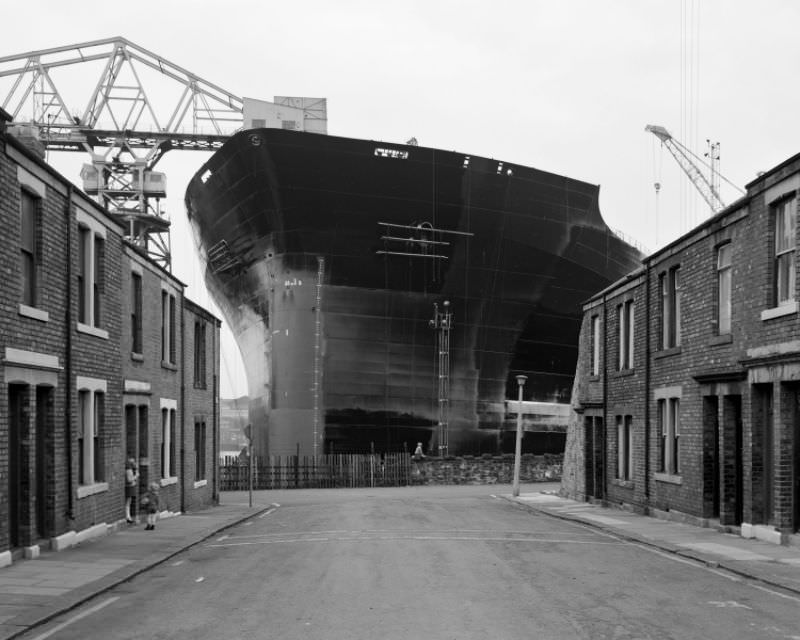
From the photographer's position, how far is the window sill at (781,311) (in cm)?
1750

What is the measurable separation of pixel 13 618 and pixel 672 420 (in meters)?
17.7

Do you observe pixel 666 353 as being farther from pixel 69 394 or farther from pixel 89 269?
pixel 69 394

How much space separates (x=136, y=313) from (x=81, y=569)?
1051cm

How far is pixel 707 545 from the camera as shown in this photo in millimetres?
18078

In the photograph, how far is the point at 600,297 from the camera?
32.7 m

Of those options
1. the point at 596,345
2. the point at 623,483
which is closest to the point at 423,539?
the point at 623,483

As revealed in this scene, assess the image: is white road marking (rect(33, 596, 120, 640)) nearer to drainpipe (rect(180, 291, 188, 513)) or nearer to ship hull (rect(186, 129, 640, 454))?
drainpipe (rect(180, 291, 188, 513))

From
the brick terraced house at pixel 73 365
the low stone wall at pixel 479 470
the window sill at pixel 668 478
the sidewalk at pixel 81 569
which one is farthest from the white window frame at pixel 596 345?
the low stone wall at pixel 479 470

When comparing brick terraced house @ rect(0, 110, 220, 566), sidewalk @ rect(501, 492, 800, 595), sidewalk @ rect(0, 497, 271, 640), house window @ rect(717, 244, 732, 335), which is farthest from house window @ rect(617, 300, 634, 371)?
brick terraced house @ rect(0, 110, 220, 566)

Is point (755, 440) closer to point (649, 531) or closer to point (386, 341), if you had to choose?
point (649, 531)

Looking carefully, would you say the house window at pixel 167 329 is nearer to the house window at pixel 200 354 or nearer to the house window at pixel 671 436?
the house window at pixel 200 354

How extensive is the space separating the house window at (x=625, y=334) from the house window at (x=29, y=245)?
18028 mm

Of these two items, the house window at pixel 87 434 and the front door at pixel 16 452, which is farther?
the house window at pixel 87 434

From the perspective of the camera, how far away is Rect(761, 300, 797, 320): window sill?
1750 centimetres
